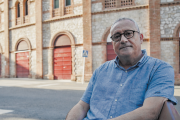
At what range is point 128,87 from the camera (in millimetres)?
1698

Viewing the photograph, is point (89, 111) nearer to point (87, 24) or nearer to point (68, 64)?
point (87, 24)

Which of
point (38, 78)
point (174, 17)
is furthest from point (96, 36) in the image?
point (38, 78)

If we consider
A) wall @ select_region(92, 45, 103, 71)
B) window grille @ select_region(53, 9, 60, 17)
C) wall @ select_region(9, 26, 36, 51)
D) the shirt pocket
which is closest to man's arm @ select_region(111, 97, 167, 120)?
the shirt pocket

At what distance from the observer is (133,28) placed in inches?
73.7

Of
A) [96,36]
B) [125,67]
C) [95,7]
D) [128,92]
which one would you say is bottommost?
[128,92]

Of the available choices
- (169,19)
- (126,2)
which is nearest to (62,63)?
(126,2)

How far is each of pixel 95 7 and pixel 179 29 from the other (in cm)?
680

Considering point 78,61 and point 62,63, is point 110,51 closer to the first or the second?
point 78,61

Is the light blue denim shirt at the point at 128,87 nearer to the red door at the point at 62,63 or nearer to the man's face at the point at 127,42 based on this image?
the man's face at the point at 127,42

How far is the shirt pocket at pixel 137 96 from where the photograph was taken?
1.62m

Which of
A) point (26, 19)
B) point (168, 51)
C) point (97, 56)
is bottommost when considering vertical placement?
point (97, 56)

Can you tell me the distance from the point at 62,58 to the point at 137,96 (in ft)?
50.4

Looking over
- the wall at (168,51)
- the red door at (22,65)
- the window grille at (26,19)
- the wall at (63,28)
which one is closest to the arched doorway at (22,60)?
the red door at (22,65)

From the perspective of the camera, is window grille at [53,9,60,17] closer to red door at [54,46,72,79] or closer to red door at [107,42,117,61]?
red door at [54,46,72,79]
